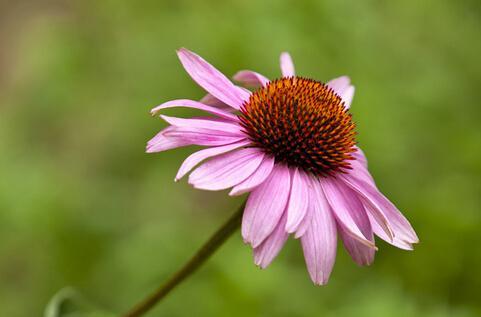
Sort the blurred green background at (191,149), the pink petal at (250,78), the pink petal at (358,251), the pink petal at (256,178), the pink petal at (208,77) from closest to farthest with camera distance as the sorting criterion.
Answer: the pink petal at (256,178) < the pink petal at (358,251) < the pink petal at (208,77) < the pink petal at (250,78) < the blurred green background at (191,149)

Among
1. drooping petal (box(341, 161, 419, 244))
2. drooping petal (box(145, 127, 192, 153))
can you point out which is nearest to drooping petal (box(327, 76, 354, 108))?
drooping petal (box(341, 161, 419, 244))

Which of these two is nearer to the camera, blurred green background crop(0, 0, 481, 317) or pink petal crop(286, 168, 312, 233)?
pink petal crop(286, 168, 312, 233)

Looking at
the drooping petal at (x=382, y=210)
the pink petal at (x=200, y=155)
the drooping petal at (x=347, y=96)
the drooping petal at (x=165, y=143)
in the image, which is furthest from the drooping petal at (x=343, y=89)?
the drooping petal at (x=165, y=143)

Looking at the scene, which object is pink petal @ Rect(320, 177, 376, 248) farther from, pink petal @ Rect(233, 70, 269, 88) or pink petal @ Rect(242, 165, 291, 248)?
pink petal @ Rect(233, 70, 269, 88)

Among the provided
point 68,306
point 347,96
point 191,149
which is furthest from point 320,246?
point 191,149

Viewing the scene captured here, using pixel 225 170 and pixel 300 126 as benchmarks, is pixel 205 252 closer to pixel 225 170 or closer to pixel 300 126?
pixel 225 170

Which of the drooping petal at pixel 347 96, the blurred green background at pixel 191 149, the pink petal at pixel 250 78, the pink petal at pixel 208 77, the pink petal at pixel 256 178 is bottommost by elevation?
the blurred green background at pixel 191 149

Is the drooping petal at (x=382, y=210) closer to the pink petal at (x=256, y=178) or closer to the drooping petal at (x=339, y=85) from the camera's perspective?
the pink petal at (x=256, y=178)
